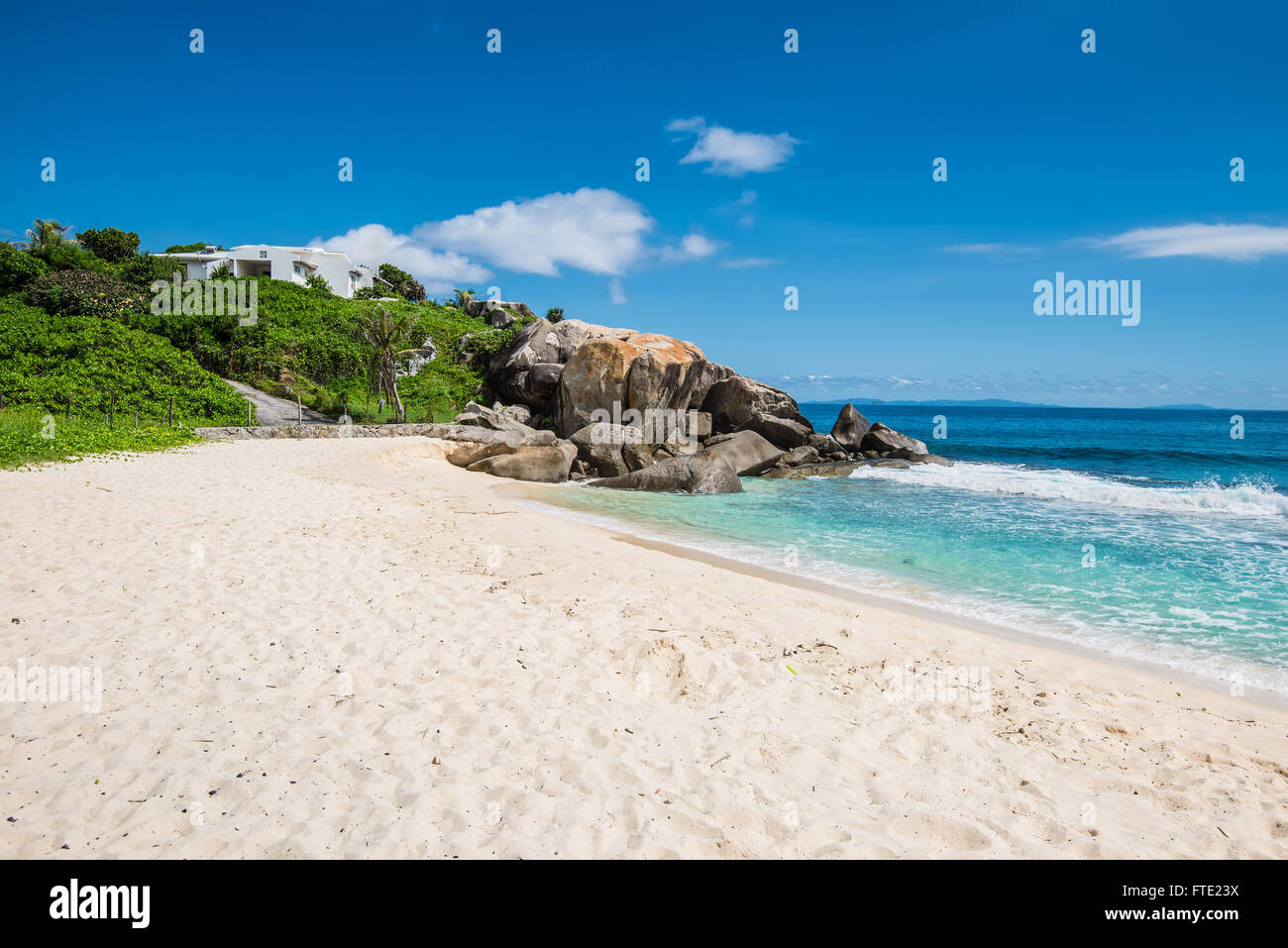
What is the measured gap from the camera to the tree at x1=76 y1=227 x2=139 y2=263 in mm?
49906

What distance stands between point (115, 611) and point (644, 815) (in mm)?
5797

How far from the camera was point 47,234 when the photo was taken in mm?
47844

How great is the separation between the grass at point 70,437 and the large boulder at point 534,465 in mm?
10260

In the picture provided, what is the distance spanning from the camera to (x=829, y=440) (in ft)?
99.6

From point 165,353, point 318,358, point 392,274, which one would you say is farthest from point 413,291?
point 165,353

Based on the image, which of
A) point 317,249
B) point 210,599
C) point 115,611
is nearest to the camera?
point 115,611

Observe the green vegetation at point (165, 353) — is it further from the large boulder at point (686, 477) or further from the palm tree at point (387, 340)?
the large boulder at point (686, 477)

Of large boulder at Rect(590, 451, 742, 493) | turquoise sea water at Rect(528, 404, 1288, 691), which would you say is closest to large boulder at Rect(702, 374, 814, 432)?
turquoise sea water at Rect(528, 404, 1288, 691)

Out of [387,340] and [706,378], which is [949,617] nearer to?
[706,378]

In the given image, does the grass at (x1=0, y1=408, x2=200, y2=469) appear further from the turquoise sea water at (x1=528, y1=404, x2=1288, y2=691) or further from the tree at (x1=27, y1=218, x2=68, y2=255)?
the tree at (x1=27, y1=218, x2=68, y2=255)

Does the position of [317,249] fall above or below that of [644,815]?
above
